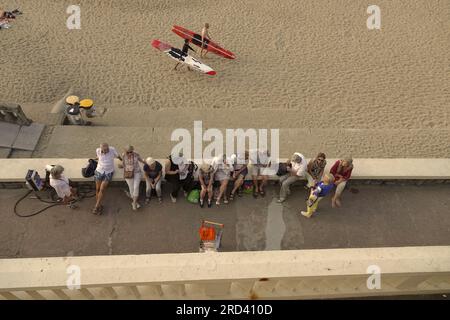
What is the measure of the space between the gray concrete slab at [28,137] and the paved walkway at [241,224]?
2.22 metres

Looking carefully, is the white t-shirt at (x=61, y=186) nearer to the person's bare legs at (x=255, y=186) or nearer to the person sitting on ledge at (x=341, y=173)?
the person's bare legs at (x=255, y=186)

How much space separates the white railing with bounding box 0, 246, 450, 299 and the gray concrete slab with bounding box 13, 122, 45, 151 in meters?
4.46

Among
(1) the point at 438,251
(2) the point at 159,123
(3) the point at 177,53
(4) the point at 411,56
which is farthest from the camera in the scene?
(4) the point at 411,56

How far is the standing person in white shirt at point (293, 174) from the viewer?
6102 mm

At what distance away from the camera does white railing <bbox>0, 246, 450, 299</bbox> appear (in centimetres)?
399

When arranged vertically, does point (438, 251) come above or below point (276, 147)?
below

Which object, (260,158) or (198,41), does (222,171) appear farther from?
(198,41)

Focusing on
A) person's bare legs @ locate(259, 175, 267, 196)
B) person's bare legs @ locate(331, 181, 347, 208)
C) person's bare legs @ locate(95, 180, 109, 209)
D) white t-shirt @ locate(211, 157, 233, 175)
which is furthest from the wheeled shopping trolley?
person's bare legs @ locate(331, 181, 347, 208)

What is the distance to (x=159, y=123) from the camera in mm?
9656

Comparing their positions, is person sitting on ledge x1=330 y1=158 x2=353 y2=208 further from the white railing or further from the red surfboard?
the red surfboard
